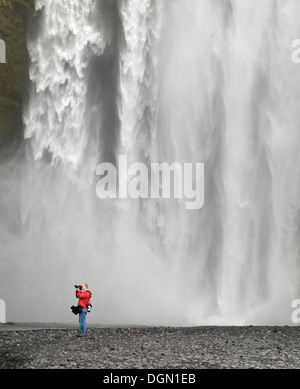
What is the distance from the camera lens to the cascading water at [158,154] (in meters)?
22.2

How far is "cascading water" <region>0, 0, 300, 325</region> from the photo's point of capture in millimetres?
22250

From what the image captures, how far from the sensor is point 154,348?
1270 centimetres

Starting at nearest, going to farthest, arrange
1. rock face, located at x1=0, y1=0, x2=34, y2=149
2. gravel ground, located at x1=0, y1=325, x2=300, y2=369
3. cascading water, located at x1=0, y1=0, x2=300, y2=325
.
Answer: gravel ground, located at x1=0, y1=325, x2=300, y2=369
cascading water, located at x1=0, y1=0, x2=300, y2=325
rock face, located at x1=0, y1=0, x2=34, y2=149

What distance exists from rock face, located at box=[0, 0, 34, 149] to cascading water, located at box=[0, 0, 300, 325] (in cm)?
168

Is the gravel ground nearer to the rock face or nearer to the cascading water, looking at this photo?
the cascading water

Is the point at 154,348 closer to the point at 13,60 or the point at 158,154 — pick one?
the point at 158,154

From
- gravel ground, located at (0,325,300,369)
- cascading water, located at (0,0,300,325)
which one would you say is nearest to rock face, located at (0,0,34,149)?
cascading water, located at (0,0,300,325)

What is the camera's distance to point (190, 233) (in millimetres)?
23125

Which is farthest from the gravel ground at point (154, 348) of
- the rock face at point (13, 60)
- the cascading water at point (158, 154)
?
the rock face at point (13, 60)

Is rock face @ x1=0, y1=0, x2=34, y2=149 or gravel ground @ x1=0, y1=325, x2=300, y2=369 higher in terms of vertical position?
rock face @ x1=0, y1=0, x2=34, y2=149

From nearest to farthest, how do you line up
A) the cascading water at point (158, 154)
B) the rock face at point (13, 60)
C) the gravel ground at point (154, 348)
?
the gravel ground at point (154, 348) → the cascading water at point (158, 154) → the rock face at point (13, 60)

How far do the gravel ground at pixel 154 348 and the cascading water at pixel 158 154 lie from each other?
592 centimetres

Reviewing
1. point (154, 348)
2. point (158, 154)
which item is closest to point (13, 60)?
point (158, 154)

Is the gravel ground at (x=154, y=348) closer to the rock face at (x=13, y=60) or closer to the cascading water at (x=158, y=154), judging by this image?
the cascading water at (x=158, y=154)
